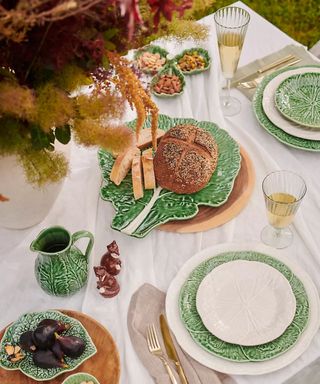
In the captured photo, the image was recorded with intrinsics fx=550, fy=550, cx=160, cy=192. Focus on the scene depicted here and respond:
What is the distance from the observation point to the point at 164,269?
1170 millimetres

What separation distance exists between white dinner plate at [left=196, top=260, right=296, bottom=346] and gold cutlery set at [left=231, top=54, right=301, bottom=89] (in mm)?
630

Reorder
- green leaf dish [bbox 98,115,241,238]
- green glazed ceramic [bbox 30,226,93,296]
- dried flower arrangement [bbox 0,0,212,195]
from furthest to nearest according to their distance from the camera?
green leaf dish [bbox 98,115,241,238]
green glazed ceramic [bbox 30,226,93,296]
dried flower arrangement [bbox 0,0,212,195]

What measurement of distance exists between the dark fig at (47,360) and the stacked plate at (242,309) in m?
0.22

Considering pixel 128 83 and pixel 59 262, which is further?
pixel 59 262

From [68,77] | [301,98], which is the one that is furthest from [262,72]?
[68,77]

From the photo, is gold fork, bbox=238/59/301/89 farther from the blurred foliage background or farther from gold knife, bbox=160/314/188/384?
the blurred foliage background

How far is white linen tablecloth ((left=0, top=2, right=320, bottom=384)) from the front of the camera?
1.10m

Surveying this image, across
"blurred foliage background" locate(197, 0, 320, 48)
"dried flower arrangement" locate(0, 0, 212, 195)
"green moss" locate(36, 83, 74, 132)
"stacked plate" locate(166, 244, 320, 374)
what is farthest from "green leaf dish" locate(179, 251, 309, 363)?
"blurred foliage background" locate(197, 0, 320, 48)

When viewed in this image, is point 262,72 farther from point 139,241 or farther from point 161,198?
point 139,241

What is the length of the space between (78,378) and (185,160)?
537 mm

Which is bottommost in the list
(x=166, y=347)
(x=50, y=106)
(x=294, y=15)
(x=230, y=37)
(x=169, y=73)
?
(x=294, y=15)

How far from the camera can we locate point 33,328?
1.03 m

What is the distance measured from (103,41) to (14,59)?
16 centimetres

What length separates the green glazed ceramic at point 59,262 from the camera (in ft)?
3.48
